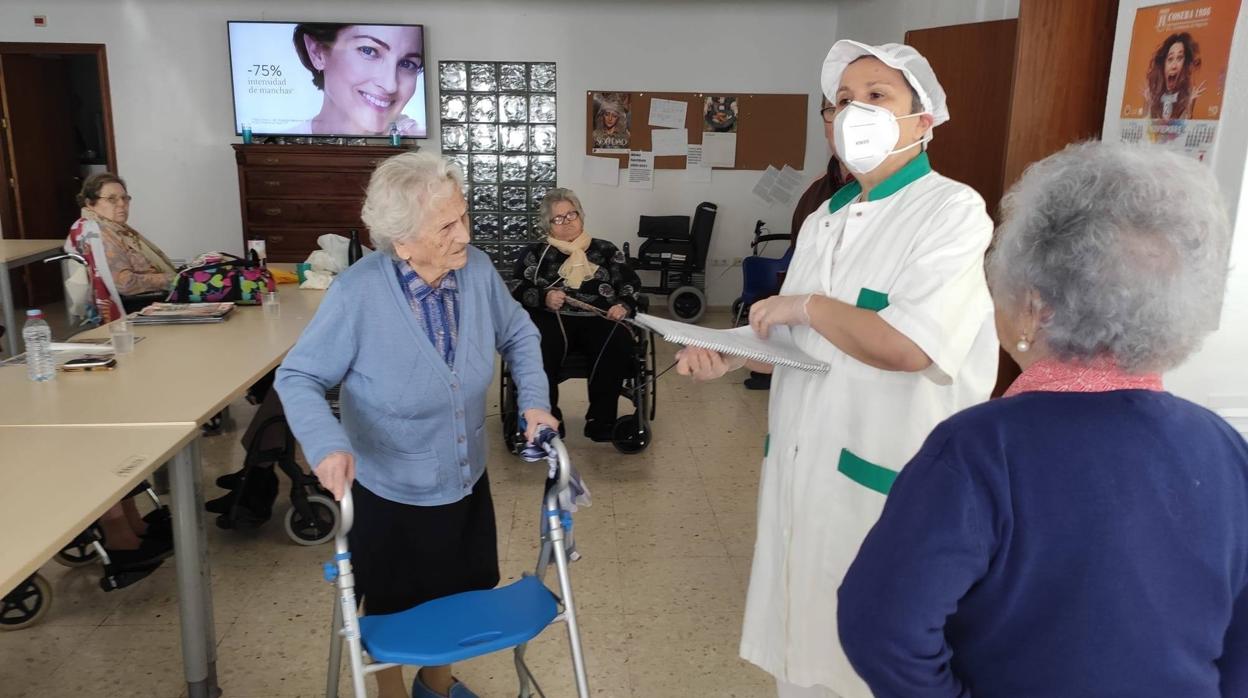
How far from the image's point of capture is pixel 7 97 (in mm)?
6844

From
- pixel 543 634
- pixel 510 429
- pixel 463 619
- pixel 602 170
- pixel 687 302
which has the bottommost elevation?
pixel 543 634

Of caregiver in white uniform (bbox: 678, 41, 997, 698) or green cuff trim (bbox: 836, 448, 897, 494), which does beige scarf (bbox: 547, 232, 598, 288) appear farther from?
green cuff trim (bbox: 836, 448, 897, 494)

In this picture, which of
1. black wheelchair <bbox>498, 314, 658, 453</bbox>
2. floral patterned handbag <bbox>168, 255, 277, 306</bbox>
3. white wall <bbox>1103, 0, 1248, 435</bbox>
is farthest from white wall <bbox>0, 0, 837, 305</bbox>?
white wall <bbox>1103, 0, 1248, 435</bbox>

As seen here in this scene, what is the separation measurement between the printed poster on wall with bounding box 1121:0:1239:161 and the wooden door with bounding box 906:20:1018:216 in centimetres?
75

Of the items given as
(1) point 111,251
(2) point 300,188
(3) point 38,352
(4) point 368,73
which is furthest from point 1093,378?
(4) point 368,73

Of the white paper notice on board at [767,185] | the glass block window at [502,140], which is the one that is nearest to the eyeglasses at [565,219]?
the glass block window at [502,140]

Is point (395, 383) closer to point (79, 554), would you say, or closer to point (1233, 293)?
point (79, 554)

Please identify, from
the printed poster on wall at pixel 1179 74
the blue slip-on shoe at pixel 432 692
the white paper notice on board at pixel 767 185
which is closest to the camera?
the blue slip-on shoe at pixel 432 692

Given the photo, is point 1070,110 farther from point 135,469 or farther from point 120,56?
point 120,56

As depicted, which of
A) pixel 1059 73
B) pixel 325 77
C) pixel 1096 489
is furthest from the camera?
pixel 325 77

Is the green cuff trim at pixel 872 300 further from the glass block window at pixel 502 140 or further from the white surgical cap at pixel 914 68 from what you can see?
the glass block window at pixel 502 140

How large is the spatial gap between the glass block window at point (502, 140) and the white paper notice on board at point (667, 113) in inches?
31.1

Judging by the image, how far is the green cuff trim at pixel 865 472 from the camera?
5.17ft

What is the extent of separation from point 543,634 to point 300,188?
4948 mm
